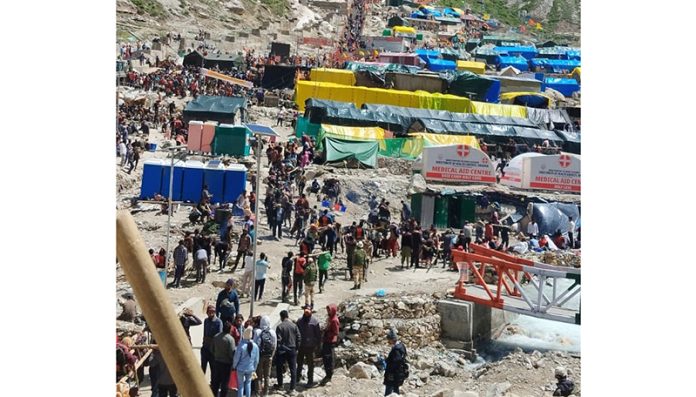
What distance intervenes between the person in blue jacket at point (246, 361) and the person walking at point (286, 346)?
89 centimetres

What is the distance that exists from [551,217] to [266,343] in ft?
43.1

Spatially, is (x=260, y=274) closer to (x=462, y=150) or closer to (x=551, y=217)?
(x=551, y=217)

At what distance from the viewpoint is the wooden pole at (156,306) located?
3006 millimetres

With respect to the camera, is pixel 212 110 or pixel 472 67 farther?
pixel 472 67

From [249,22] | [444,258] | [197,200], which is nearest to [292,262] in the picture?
[444,258]

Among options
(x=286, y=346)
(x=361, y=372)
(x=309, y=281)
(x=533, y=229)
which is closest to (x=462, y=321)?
(x=309, y=281)

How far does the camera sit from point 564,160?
2534 centimetres

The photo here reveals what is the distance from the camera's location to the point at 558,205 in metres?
22.1

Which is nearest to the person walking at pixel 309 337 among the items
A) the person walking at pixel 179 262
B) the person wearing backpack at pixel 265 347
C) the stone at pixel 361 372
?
the person wearing backpack at pixel 265 347

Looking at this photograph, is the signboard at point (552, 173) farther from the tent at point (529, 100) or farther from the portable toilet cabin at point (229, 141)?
the tent at point (529, 100)
